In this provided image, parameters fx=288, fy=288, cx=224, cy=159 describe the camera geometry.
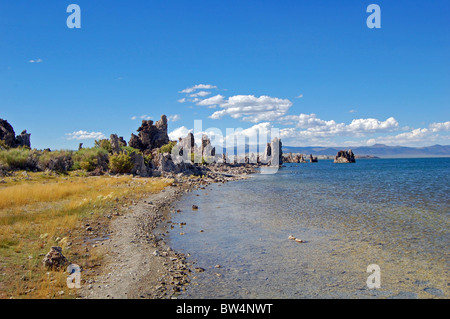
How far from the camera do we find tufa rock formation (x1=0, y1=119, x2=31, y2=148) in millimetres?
62550

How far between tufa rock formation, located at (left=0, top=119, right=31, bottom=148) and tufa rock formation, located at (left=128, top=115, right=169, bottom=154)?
990 inches

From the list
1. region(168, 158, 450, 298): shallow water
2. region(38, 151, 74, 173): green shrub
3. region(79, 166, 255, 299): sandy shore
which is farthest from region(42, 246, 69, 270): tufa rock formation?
region(38, 151, 74, 173): green shrub

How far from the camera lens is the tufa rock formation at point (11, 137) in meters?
62.5

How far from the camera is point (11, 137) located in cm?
6372

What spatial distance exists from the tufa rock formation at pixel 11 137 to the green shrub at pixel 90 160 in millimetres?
17949

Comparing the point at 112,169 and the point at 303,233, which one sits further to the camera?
the point at 112,169

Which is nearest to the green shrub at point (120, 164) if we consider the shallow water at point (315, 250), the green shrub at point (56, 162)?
the green shrub at point (56, 162)

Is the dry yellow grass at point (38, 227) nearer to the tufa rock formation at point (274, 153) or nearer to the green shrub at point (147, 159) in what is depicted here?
the green shrub at point (147, 159)

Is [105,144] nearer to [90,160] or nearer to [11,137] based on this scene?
[90,160]

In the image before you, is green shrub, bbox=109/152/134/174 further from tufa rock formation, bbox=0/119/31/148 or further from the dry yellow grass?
tufa rock formation, bbox=0/119/31/148
